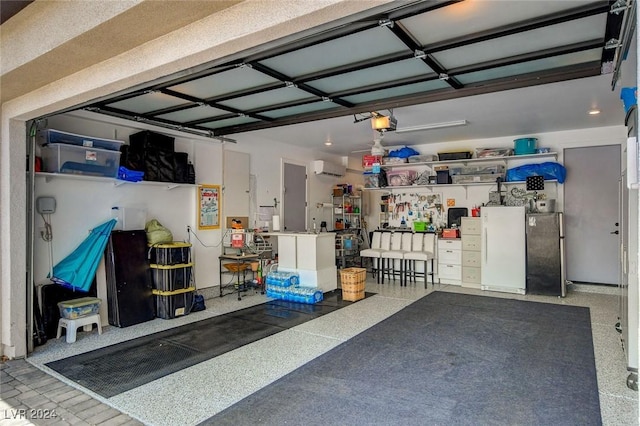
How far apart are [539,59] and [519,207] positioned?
3.63 metres

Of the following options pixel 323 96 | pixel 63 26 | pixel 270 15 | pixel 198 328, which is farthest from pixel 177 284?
pixel 270 15

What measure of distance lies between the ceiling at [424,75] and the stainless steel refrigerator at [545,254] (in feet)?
5.28

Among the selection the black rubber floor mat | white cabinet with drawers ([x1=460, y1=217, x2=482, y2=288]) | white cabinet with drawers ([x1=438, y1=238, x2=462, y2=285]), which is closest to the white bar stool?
the black rubber floor mat

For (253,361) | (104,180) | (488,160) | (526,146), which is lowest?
(253,361)

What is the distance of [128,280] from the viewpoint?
4.75m

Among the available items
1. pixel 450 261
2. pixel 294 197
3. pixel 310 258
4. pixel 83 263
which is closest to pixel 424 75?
pixel 310 258

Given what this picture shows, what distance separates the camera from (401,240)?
307 inches

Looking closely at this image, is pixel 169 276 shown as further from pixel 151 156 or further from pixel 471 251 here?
pixel 471 251

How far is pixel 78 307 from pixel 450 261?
19.8 ft

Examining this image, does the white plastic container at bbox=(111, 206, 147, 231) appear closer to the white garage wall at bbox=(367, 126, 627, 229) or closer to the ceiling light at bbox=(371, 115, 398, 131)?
the ceiling light at bbox=(371, 115, 398, 131)

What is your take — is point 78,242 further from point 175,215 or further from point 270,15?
point 270,15

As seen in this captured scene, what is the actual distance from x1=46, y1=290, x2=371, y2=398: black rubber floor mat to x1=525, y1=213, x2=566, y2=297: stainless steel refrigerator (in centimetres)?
364

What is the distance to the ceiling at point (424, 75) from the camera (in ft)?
8.77

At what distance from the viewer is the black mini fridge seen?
4648 mm
